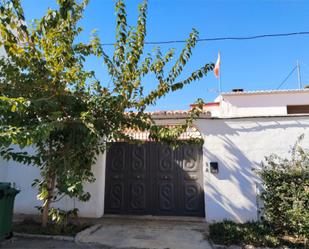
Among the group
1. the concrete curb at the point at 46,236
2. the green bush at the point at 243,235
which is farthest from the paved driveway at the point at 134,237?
the green bush at the point at 243,235

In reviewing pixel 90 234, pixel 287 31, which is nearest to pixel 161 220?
pixel 90 234

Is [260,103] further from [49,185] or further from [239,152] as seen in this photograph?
[49,185]

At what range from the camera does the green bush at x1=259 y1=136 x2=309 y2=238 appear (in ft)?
21.7

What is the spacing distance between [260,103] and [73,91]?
9266 mm

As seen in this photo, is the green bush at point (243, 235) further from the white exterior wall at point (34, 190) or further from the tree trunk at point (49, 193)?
the tree trunk at point (49, 193)

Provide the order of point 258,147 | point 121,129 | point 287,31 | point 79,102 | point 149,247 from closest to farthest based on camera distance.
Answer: point 149,247
point 79,102
point 121,129
point 258,147
point 287,31

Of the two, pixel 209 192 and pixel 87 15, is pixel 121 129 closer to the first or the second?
pixel 87 15

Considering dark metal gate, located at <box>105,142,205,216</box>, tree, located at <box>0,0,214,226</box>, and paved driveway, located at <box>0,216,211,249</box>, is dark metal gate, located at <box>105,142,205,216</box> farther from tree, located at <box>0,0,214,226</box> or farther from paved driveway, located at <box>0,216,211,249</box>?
tree, located at <box>0,0,214,226</box>

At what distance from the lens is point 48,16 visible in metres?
4.86

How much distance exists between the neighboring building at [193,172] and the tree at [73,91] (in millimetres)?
2057

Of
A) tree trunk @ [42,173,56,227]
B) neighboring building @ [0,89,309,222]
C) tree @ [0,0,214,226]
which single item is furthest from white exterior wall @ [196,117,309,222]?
tree trunk @ [42,173,56,227]

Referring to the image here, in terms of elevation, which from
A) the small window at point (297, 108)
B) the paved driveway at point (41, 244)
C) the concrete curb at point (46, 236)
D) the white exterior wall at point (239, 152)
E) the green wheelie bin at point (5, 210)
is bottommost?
the paved driveway at point (41, 244)

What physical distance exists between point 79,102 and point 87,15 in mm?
2213

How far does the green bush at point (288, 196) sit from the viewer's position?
6.61 metres
